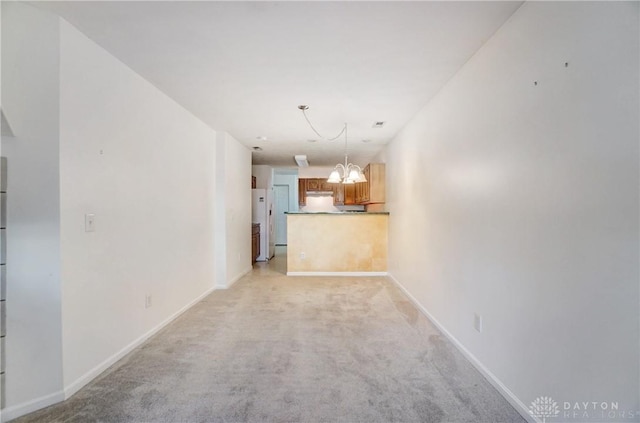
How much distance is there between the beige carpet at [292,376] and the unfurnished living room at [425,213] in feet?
0.06

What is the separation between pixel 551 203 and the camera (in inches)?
60.2

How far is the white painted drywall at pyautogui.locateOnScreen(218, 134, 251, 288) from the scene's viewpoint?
15.5ft

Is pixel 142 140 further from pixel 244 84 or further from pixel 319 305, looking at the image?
pixel 319 305

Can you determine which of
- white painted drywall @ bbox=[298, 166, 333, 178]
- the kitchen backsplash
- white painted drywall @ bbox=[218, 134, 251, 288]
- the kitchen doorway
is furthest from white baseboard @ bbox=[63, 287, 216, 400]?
the kitchen doorway

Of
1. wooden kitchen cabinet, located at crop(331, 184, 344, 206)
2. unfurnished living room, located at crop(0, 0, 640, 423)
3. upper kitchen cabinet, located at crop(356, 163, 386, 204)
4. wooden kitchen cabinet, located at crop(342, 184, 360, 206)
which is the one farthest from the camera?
wooden kitchen cabinet, located at crop(331, 184, 344, 206)

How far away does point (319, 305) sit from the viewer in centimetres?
379

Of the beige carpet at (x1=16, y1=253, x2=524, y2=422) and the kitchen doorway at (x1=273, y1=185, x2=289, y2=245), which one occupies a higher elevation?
the kitchen doorway at (x1=273, y1=185, x2=289, y2=245)

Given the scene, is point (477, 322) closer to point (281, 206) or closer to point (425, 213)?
point (425, 213)

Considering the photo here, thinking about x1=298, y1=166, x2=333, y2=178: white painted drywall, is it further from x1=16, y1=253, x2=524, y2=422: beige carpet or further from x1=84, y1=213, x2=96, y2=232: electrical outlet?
x1=84, y1=213, x2=96, y2=232: electrical outlet

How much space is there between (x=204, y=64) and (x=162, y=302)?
2314 mm

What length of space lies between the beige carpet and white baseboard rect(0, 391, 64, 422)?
5 cm

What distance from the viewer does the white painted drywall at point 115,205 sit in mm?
1960

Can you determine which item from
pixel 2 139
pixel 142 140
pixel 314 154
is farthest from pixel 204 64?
pixel 314 154

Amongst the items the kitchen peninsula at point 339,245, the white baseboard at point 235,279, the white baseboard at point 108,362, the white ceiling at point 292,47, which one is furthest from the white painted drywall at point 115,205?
the kitchen peninsula at point 339,245
